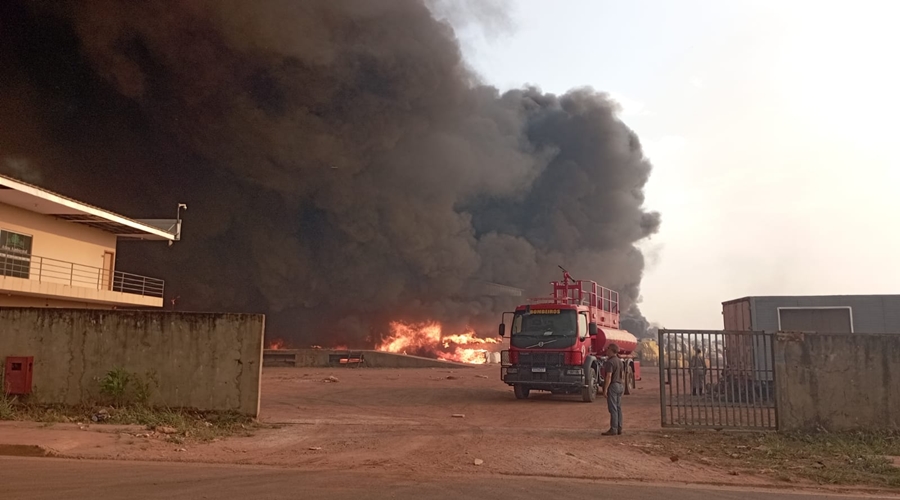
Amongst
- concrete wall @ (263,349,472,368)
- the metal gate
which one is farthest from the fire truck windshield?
concrete wall @ (263,349,472,368)

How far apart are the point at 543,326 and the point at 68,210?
602 inches

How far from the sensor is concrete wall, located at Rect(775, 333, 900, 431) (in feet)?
34.2

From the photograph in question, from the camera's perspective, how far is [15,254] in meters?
19.2

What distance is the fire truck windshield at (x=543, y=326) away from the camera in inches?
655

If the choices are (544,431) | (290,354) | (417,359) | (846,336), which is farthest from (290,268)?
(846,336)

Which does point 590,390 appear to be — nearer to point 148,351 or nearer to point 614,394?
point 614,394

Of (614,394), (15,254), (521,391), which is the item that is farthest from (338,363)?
(614,394)

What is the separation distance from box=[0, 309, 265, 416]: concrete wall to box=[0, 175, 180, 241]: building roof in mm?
6729

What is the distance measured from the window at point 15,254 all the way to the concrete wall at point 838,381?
20.3 meters

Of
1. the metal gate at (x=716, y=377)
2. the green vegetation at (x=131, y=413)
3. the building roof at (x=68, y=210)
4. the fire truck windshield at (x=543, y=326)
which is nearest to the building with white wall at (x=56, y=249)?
the building roof at (x=68, y=210)

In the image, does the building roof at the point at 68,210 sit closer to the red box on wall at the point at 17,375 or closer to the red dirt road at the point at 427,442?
the red box on wall at the point at 17,375

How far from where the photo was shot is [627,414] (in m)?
14.3

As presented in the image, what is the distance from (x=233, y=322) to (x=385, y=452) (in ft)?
14.3

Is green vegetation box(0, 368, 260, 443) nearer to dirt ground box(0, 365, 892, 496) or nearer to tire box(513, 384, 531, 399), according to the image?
dirt ground box(0, 365, 892, 496)
